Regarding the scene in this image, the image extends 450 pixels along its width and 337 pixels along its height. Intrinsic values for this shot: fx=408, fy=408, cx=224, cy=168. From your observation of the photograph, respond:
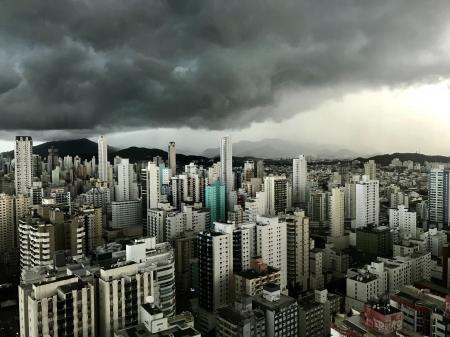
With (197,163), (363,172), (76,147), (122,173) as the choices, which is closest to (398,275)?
(363,172)

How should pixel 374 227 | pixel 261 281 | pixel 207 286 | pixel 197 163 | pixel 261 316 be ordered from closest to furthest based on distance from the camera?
1. pixel 261 316
2. pixel 261 281
3. pixel 207 286
4. pixel 374 227
5. pixel 197 163

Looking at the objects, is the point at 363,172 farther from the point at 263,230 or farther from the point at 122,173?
the point at 122,173

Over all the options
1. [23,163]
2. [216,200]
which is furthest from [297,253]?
[23,163]

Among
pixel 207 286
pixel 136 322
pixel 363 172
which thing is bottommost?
pixel 207 286

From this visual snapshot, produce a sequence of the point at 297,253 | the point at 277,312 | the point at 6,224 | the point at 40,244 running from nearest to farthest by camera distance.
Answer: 1. the point at 277,312
2. the point at 40,244
3. the point at 297,253
4. the point at 6,224

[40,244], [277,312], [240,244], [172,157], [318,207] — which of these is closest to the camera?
[277,312]

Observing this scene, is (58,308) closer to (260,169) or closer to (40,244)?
(40,244)

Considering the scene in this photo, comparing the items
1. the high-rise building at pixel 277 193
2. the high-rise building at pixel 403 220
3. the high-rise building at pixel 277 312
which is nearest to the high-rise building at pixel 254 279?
the high-rise building at pixel 277 312

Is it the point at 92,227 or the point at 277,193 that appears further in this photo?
the point at 277,193
